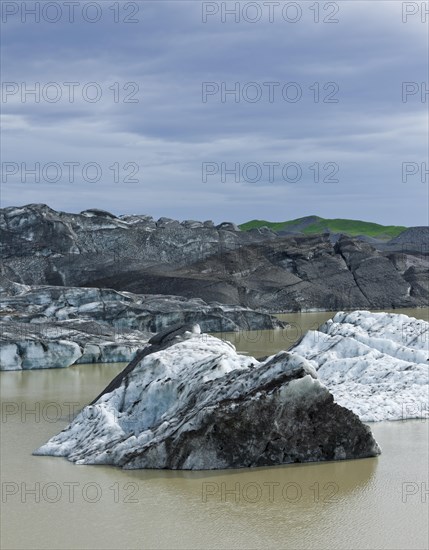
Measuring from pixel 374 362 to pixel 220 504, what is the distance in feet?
25.7

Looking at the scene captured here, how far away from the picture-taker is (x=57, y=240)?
177ft

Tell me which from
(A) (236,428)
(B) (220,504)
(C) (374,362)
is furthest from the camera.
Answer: (C) (374,362)

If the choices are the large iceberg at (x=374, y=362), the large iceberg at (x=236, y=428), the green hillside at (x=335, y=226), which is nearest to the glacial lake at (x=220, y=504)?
the large iceberg at (x=236, y=428)

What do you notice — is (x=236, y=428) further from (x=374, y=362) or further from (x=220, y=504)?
(x=374, y=362)

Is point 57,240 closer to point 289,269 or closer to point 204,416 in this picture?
point 289,269

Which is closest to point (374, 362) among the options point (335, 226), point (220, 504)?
point (220, 504)

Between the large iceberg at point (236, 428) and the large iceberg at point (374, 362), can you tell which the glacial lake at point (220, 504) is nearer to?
the large iceberg at point (236, 428)

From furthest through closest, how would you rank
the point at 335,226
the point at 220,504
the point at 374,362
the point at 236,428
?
1. the point at 335,226
2. the point at 374,362
3. the point at 236,428
4. the point at 220,504

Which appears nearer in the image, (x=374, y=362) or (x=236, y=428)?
(x=236, y=428)

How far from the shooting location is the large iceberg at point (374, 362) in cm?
1327

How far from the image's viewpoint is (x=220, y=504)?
8273 mm

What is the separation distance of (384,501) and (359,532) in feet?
3.56

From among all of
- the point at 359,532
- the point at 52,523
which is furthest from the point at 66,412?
the point at 359,532

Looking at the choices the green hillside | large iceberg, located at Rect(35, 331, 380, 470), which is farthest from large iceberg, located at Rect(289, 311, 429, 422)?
the green hillside
